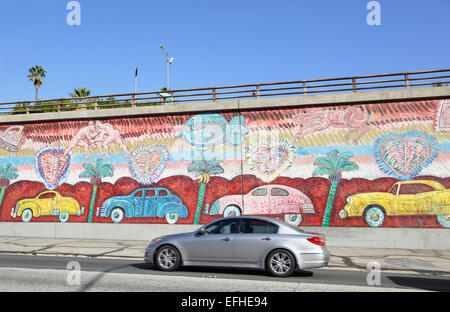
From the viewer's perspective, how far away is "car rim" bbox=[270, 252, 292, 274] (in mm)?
9016

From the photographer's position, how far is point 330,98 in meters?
17.5

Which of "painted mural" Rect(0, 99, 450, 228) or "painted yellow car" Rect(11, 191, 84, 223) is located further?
"painted yellow car" Rect(11, 191, 84, 223)

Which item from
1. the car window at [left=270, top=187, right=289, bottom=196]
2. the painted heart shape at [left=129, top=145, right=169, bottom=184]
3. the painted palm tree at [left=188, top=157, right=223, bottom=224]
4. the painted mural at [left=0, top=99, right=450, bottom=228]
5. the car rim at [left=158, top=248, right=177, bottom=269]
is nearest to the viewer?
the car rim at [left=158, top=248, right=177, bottom=269]

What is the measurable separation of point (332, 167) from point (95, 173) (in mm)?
11517

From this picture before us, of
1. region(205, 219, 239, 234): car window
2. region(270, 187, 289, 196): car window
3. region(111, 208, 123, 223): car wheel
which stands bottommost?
region(111, 208, 123, 223): car wheel

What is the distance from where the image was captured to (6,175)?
21141mm

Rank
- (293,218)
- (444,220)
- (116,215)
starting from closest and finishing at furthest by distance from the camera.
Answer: (444,220)
(293,218)
(116,215)

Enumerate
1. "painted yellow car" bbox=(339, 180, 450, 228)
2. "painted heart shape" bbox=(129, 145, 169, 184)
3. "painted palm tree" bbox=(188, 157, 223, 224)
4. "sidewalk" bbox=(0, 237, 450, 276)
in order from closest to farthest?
1. "sidewalk" bbox=(0, 237, 450, 276)
2. "painted yellow car" bbox=(339, 180, 450, 228)
3. "painted palm tree" bbox=(188, 157, 223, 224)
4. "painted heart shape" bbox=(129, 145, 169, 184)

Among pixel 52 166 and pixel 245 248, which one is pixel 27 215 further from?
pixel 245 248

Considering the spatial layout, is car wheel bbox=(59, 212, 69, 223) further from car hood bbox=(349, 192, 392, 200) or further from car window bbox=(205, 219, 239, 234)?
car hood bbox=(349, 192, 392, 200)

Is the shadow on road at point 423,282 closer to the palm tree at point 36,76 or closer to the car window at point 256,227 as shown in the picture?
the car window at point 256,227

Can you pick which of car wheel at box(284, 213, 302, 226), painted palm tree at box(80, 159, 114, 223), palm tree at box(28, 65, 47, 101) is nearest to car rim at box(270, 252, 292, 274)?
car wheel at box(284, 213, 302, 226)

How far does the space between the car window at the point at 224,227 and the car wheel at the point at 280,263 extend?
3.56 feet

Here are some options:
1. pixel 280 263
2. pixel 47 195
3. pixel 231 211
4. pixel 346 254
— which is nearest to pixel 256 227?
pixel 280 263
